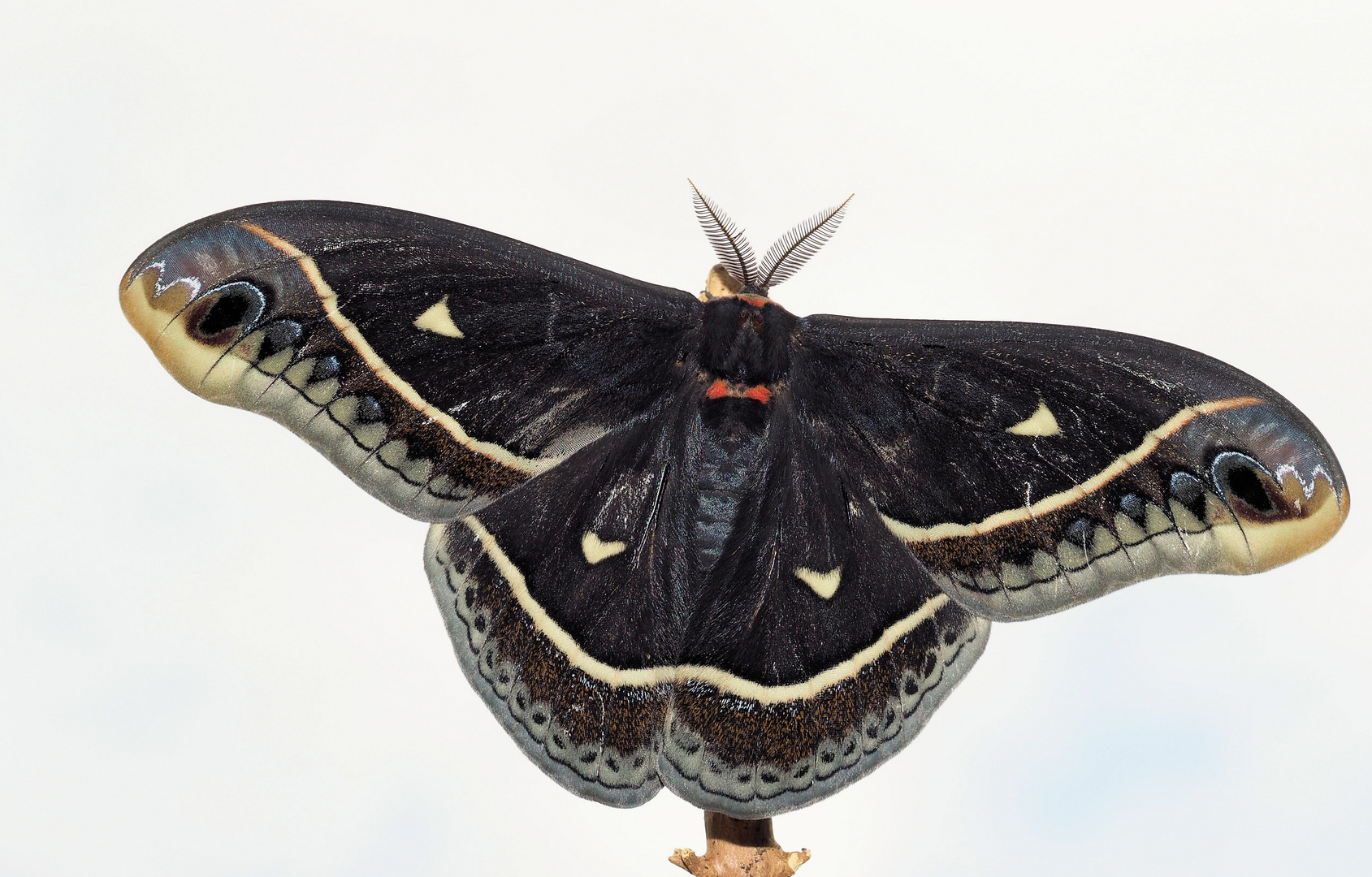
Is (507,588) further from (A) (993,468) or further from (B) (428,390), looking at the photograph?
(A) (993,468)

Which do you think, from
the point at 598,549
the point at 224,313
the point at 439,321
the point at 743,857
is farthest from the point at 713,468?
the point at 224,313

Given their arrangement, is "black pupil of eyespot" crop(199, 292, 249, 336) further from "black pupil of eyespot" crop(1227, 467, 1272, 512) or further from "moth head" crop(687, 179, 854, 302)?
"black pupil of eyespot" crop(1227, 467, 1272, 512)

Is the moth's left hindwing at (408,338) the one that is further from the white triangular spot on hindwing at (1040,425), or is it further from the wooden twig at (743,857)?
the wooden twig at (743,857)

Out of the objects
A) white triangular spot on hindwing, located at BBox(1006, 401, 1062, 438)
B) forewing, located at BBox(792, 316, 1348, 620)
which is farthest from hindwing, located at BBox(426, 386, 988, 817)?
white triangular spot on hindwing, located at BBox(1006, 401, 1062, 438)

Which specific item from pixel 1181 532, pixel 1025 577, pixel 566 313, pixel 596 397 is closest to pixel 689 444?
pixel 596 397

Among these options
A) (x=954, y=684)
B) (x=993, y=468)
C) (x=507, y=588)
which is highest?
(x=993, y=468)

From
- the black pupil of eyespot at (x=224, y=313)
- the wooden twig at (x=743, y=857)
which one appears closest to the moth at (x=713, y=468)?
the black pupil of eyespot at (x=224, y=313)
